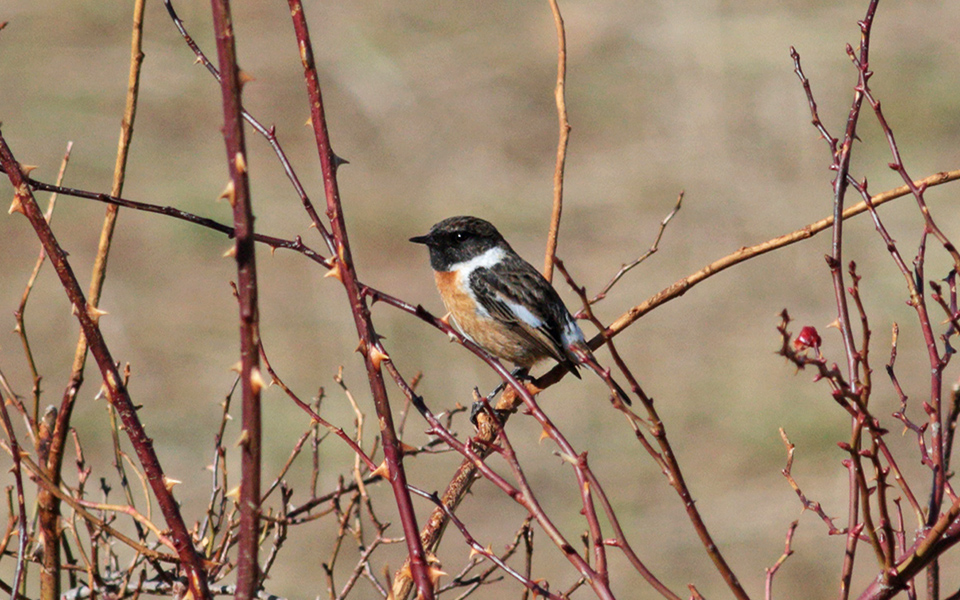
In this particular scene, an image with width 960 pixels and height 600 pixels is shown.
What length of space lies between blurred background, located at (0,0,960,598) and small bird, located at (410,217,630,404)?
411 cm

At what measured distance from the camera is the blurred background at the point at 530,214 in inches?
413

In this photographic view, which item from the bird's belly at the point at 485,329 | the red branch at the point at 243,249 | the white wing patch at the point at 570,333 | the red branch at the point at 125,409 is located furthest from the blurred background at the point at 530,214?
the red branch at the point at 243,249

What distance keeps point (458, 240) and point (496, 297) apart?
0.45m

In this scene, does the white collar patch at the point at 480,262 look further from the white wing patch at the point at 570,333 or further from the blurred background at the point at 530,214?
the blurred background at the point at 530,214

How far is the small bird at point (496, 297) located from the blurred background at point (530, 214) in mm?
4112

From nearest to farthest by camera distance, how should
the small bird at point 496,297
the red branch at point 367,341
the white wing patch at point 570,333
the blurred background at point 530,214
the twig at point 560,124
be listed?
1. the red branch at point 367,341
2. the twig at point 560,124
3. the white wing patch at point 570,333
4. the small bird at point 496,297
5. the blurred background at point 530,214

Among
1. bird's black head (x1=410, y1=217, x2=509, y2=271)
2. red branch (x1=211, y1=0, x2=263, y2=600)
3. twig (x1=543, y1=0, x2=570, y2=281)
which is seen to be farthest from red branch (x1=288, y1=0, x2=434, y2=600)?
bird's black head (x1=410, y1=217, x2=509, y2=271)

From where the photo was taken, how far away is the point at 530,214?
43.7 ft

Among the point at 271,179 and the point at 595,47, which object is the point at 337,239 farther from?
the point at 595,47

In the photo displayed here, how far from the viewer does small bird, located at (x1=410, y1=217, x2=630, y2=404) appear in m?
5.88

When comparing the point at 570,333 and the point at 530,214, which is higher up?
the point at 530,214

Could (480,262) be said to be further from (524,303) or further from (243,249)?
(243,249)

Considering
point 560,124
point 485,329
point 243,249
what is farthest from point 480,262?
point 243,249

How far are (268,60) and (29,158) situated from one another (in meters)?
4.05
